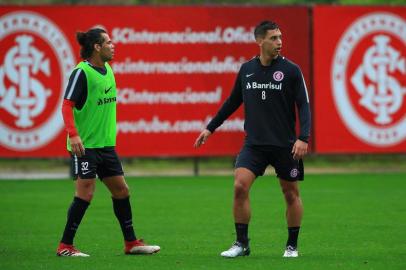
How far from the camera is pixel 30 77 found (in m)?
22.9

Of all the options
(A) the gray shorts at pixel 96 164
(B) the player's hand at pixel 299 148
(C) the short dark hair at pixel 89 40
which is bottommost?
(A) the gray shorts at pixel 96 164

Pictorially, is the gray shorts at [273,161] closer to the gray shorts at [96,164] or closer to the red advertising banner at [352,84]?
the gray shorts at [96,164]

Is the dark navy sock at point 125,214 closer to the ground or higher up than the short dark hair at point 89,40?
closer to the ground

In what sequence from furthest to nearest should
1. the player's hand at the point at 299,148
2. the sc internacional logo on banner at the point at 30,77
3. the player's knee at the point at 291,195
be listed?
the sc internacional logo on banner at the point at 30,77, the player's knee at the point at 291,195, the player's hand at the point at 299,148

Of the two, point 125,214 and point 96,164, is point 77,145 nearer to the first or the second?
point 96,164

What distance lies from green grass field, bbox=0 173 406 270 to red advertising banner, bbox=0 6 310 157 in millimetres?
921

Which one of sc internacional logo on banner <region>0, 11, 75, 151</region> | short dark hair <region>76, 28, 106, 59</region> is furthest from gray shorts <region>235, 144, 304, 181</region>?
sc internacional logo on banner <region>0, 11, 75, 151</region>

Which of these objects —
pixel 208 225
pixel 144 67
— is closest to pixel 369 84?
pixel 144 67

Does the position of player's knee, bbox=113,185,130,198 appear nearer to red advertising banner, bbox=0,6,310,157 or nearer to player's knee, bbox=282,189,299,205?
player's knee, bbox=282,189,299,205

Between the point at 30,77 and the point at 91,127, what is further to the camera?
the point at 30,77

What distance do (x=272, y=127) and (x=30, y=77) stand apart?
13034mm

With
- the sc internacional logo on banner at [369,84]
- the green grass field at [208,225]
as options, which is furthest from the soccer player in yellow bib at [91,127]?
the sc internacional logo on banner at [369,84]

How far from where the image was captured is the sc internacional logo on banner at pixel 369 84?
936 inches

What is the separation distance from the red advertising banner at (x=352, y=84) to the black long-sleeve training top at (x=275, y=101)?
517 inches
